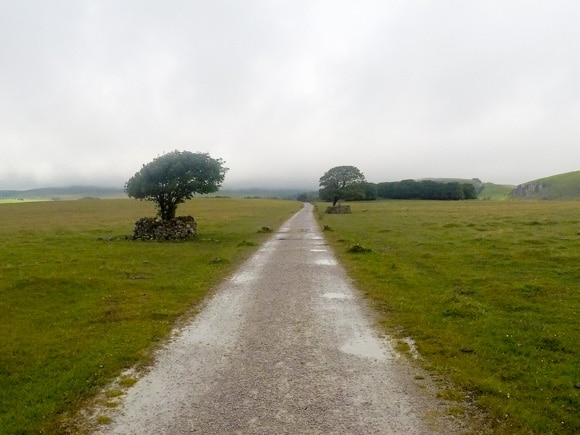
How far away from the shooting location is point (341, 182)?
329 feet

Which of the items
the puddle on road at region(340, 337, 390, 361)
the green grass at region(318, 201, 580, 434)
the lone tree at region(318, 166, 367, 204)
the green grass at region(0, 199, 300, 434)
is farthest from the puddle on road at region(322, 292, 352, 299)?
the lone tree at region(318, 166, 367, 204)

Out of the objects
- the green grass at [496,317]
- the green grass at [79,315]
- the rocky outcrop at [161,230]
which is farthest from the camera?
the rocky outcrop at [161,230]

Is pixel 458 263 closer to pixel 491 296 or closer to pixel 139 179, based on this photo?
pixel 491 296

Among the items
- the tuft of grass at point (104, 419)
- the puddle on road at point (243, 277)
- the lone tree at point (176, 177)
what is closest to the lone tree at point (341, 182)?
the lone tree at point (176, 177)

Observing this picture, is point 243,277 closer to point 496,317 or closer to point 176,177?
point 496,317

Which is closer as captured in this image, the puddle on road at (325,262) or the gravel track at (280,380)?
the gravel track at (280,380)

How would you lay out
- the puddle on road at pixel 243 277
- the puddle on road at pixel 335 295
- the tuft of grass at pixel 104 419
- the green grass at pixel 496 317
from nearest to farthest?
1. the tuft of grass at pixel 104 419
2. the green grass at pixel 496 317
3. the puddle on road at pixel 335 295
4. the puddle on road at pixel 243 277

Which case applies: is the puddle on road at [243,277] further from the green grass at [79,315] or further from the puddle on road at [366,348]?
the puddle on road at [366,348]

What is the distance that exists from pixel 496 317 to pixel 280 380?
8352 mm

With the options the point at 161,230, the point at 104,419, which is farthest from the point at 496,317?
the point at 161,230

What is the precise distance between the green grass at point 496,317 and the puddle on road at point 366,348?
1.02 meters

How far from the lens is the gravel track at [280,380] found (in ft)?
25.0

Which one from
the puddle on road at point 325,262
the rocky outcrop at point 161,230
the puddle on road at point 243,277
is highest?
the rocky outcrop at point 161,230

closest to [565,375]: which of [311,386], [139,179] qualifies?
[311,386]
